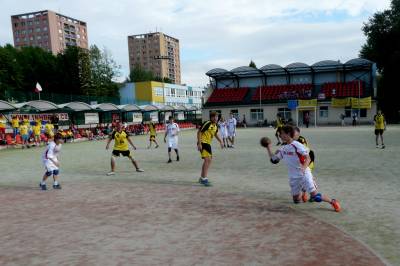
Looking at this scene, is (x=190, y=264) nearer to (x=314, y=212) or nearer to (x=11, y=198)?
(x=314, y=212)

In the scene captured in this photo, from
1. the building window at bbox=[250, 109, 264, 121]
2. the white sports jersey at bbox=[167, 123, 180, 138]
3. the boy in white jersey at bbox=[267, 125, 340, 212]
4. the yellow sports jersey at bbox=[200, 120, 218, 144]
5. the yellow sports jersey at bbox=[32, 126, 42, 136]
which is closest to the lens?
the boy in white jersey at bbox=[267, 125, 340, 212]

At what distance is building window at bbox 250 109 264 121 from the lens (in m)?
50.7

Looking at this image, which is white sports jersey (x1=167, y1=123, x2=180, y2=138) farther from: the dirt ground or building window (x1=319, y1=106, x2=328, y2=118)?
building window (x1=319, y1=106, x2=328, y2=118)

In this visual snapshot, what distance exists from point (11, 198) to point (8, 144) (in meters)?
18.9

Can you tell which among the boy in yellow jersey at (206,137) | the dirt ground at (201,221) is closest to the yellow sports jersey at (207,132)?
the boy in yellow jersey at (206,137)

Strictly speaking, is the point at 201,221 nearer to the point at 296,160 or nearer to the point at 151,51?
the point at 296,160

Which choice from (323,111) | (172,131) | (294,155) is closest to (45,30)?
(323,111)

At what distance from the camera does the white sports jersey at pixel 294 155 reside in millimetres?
6874

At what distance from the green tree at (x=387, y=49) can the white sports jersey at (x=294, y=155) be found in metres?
43.1

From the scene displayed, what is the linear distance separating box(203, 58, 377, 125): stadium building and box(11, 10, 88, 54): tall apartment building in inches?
2961

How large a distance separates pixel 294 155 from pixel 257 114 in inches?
1753

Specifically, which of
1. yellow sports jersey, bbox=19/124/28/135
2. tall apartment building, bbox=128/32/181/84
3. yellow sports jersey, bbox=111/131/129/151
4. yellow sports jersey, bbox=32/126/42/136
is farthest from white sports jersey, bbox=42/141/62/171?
tall apartment building, bbox=128/32/181/84

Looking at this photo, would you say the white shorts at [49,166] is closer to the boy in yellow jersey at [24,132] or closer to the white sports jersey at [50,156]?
the white sports jersey at [50,156]

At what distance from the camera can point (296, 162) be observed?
6.99 metres
